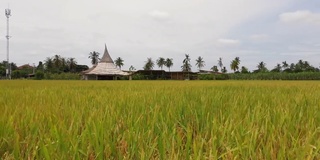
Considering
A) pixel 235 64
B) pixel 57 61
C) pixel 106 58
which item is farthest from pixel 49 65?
pixel 235 64

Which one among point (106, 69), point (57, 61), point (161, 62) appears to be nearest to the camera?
point (106, 69)

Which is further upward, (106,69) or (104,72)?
(106,69)

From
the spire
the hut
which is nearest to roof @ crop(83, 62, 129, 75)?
the hut

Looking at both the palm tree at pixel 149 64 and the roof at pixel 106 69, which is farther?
the palm tree at pixel 149 64

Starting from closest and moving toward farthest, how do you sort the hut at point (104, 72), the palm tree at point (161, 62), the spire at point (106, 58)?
the hut at point (104, 72) < the spire at point (106, 58) < the palm tree at point (161, 62)

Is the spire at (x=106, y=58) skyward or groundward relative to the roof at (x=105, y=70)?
skyward

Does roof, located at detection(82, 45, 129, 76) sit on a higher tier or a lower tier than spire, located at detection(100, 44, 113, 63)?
lower

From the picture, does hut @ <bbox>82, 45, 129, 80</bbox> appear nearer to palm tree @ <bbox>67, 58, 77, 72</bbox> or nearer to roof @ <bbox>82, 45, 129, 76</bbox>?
roof @ <bbox>82, 45, 129, 76</bbox>

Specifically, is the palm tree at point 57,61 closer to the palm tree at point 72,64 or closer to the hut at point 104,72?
the palm tree at point 72,64

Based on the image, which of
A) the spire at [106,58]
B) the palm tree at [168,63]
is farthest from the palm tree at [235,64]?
the spire at [106,58]

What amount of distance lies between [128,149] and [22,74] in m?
78.9

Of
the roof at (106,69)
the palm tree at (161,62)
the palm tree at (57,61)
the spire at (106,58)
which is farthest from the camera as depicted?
the palm tree at (161,62)

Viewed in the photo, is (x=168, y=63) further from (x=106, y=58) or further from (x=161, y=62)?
(x=106, y=58)

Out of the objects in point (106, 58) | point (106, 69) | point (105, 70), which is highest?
point (106, 58)
